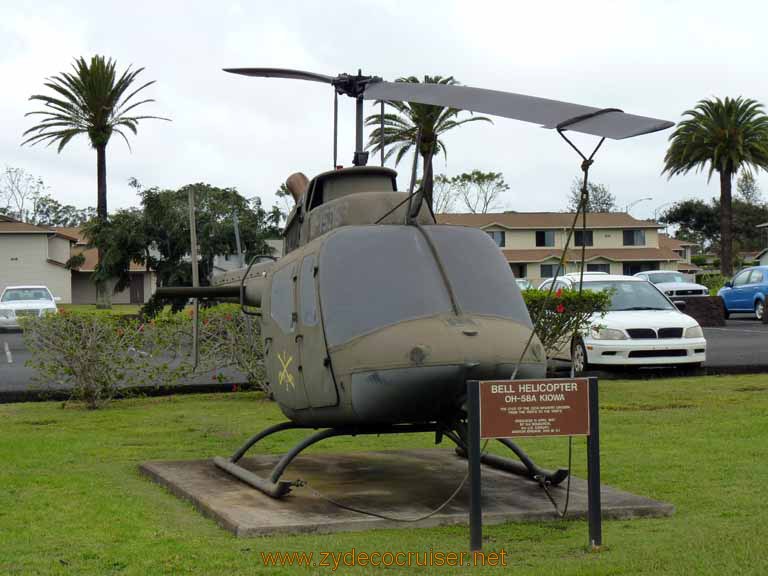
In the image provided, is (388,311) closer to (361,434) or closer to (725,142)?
(361,434)

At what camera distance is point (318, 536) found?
289 inches

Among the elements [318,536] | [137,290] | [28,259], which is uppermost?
[28,259]

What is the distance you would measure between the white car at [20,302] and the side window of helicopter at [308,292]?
24.3 m

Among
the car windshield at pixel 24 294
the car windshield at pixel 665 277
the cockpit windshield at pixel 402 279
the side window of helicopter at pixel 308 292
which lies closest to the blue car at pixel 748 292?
the car windshield at pixel 665 277

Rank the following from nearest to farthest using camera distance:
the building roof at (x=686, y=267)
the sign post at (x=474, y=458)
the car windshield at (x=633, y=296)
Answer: the sign post at (x=474, y=458), the car windshield at (x=633, y=296), the building roof at (x=686, y=267)

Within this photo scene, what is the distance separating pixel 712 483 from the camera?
912cm

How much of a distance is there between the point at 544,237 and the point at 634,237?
656cm

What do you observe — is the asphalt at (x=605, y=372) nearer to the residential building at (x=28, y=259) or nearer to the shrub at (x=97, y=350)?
the shrub at (x=97, y=350)

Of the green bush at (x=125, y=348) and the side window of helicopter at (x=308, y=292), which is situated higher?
the side window of helicopter at (x=308, y=292)

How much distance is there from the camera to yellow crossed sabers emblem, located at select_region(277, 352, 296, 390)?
354 inches

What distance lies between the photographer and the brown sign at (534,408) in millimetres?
6836

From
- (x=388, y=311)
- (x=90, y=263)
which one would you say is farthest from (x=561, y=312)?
(x=90, y=263)

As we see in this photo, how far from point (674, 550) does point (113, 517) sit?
3996mm

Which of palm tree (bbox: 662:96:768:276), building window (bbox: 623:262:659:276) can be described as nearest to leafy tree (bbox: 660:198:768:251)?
building window (bbox: 623:262:659:276)
